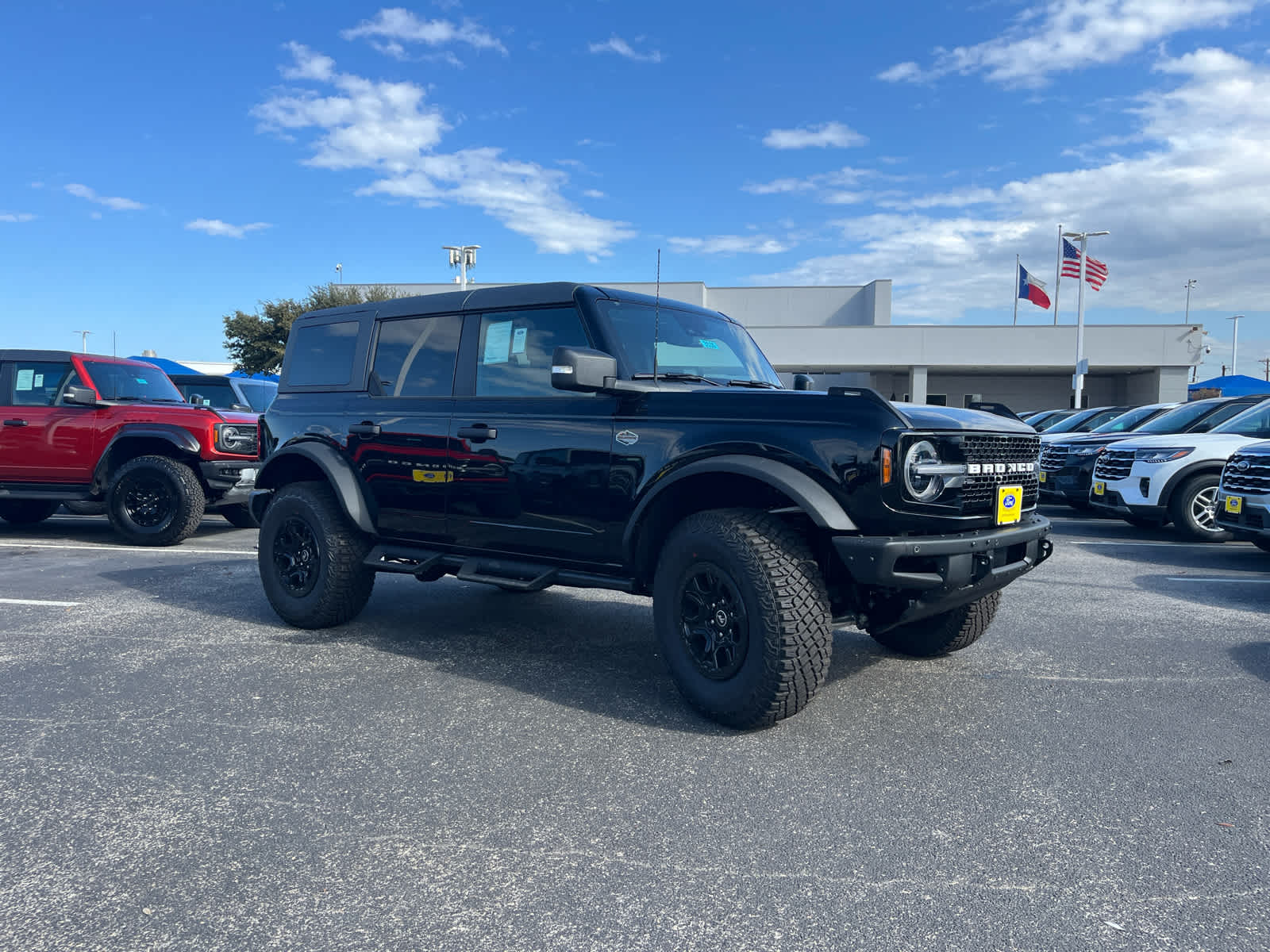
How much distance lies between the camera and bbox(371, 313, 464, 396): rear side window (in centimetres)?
501

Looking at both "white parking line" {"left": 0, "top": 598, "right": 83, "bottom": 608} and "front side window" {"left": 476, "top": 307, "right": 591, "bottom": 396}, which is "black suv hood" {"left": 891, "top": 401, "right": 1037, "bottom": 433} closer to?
"front side window" {"left": 476, "top": 307, "right": 591, "bottom": 396}

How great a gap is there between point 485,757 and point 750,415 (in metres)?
1.75

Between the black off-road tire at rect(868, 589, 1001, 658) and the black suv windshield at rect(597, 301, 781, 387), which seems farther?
the black off-road tire at rect(868, 589, 1001, 658)

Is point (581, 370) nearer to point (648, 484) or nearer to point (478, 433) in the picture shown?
point (648, 484)

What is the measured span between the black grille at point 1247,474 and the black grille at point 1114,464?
184 cm

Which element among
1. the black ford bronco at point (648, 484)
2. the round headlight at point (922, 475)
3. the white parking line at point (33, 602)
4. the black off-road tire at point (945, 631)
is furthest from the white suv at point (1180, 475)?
the white parking line at point (33, 602)

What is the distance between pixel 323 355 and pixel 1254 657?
5.78 meters

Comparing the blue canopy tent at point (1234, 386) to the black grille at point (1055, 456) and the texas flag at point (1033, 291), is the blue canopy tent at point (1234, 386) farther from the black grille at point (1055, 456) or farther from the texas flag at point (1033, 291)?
the black grille at point (1055, 456)

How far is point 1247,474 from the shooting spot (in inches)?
301

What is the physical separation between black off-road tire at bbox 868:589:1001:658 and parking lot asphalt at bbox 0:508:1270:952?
0.12 m

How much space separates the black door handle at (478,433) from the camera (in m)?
4.61

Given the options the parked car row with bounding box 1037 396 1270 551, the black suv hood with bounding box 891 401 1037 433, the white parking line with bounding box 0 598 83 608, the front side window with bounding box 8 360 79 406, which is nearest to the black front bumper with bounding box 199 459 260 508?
the front side window with bounding box 8 360 79 406

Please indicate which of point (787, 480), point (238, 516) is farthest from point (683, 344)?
point (238, 516)

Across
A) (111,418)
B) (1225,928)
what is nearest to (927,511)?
(1225,928)
